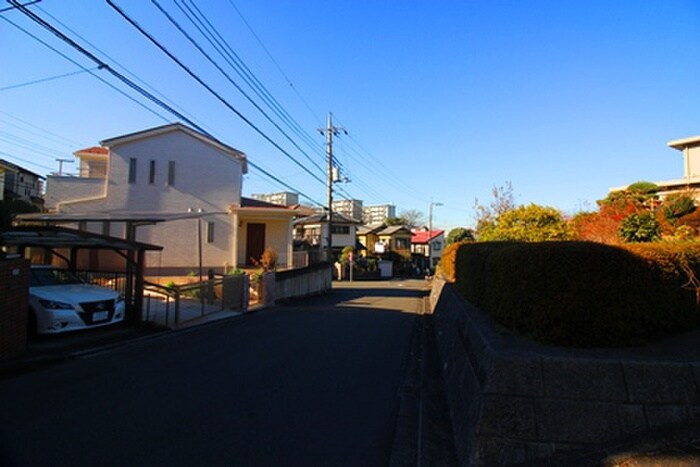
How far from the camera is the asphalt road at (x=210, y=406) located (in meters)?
3.66

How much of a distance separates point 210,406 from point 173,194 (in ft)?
60.9

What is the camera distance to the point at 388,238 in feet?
184

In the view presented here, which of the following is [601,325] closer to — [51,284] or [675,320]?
[675,320]

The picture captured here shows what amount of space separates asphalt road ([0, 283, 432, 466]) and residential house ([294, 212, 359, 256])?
34132 millimetres

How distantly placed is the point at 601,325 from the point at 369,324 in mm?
8515

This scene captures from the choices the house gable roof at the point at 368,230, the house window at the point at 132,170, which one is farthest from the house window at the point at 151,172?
the house gable roof at the point at 368,230

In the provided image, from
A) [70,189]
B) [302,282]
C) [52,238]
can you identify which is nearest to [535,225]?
[302,282]

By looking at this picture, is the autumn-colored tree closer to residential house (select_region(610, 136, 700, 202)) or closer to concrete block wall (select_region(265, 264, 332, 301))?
concrete block wall (select_region(265, 264, 332, 301))

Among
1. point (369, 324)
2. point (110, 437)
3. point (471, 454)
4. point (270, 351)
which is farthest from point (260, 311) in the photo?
point (471, 454)

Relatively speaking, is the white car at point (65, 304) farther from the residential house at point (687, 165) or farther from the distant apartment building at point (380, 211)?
the distant apartment building at point (380, 211)

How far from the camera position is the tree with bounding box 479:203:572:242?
12.2m

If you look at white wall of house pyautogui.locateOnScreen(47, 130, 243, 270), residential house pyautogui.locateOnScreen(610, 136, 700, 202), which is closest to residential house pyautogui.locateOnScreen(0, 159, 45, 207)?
white wall of house pyautogui.locateOnScreen(47, 130, 243, 270)

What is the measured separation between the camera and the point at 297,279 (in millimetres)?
19984

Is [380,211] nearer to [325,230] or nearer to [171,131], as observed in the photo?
[325,230]
